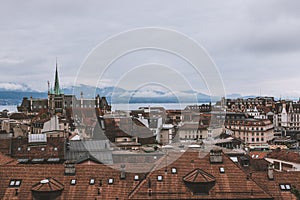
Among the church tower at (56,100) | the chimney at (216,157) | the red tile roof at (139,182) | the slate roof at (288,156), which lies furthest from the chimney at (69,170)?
the church tower at (56,100)

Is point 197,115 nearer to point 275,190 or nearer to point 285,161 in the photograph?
point 285,161

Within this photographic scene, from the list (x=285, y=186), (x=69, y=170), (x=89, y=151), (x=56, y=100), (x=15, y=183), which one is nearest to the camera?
(x=15, y=183)

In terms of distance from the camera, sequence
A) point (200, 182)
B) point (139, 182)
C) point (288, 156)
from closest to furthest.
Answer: point (200, 182) → point (139, 182) → point (288, 156)

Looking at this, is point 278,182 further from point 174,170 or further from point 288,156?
point 288,156

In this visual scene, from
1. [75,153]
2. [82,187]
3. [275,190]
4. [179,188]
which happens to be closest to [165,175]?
[179,188]

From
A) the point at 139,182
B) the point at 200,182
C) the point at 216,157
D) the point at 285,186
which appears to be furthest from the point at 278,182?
the point at 139,182

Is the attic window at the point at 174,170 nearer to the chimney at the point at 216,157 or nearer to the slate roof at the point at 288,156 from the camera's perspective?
the chimney at the point at 216,157

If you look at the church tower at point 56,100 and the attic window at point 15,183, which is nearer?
the attic window at point 15,183

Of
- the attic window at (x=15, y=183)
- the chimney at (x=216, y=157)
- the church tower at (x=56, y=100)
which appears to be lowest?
the attic window at (x=15, y=183)

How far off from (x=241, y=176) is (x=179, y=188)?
5.44 meters

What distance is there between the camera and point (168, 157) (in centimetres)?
3834

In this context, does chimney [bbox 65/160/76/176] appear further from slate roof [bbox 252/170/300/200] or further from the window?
the window

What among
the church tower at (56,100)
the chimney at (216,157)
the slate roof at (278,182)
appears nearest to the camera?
the slate roof at (278,182)

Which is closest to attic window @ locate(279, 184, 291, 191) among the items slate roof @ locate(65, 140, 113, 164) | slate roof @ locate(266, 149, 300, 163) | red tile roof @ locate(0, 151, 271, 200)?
red tile roof @ locate(0, 151, 271, 200)
